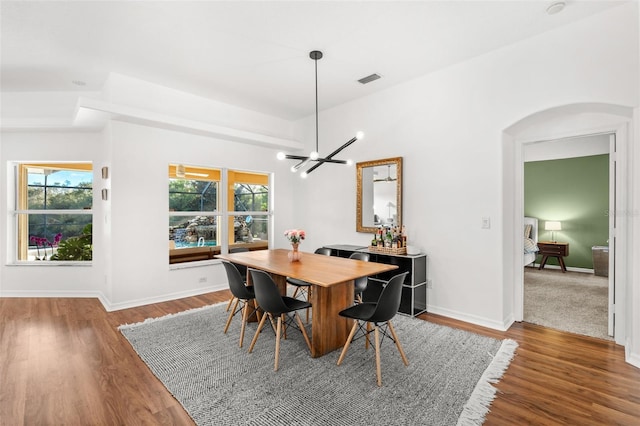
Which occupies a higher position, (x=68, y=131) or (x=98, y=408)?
(x=68, y=131)

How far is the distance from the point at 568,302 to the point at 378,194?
118 inches

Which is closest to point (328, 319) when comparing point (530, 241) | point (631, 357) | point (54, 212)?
point (631, 357)

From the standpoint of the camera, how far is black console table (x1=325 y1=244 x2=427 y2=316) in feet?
12.7

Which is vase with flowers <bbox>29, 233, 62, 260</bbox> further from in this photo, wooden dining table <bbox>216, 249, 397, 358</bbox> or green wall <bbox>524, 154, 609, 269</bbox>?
green wall <bbox>524, 154, 609, 269</bbox>

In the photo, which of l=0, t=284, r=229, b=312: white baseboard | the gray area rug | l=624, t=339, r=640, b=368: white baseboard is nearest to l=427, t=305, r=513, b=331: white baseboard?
the gray area rug

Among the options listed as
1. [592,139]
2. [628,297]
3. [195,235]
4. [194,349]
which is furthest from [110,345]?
[592,139]

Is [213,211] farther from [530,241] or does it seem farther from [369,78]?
[530,241]

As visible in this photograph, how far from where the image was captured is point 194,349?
3035 millimetres

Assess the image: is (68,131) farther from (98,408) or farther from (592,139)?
(592,139)

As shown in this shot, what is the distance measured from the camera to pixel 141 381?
2500 millimetres

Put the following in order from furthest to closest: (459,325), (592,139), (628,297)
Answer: (592,139), (459,325), (628,297)

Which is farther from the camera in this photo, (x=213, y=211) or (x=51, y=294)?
(x=213, y=211)

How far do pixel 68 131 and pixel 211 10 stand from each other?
11.6 ft

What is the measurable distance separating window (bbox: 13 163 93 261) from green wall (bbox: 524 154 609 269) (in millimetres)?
8767
